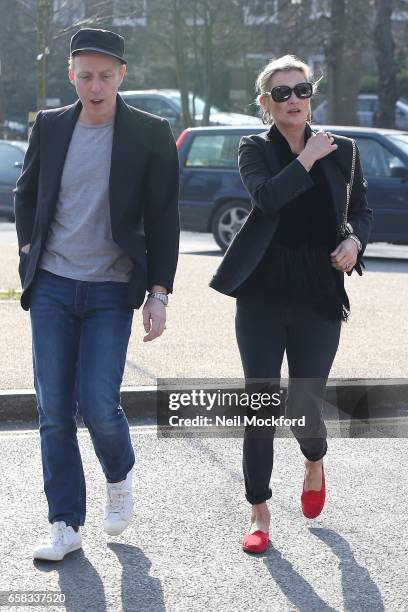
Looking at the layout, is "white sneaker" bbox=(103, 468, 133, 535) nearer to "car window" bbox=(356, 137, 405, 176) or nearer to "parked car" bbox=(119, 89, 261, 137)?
"car window" bbox=(356, 137, 405, 176)

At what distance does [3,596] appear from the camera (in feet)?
13.7

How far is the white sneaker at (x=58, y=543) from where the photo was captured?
179 inches

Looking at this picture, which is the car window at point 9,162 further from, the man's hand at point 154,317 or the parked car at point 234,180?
the man's hand at point 154,317

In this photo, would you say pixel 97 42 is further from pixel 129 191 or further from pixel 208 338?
pixel 208 338

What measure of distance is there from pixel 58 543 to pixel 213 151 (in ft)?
41.4

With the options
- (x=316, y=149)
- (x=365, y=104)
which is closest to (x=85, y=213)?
(x=316, y=149)

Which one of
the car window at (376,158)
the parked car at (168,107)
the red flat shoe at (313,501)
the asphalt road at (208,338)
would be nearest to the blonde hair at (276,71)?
the red flat shoe at (313,501)

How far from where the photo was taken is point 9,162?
22234 mm

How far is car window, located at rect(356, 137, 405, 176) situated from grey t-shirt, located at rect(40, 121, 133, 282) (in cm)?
1166

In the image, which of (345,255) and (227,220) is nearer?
(345,255)

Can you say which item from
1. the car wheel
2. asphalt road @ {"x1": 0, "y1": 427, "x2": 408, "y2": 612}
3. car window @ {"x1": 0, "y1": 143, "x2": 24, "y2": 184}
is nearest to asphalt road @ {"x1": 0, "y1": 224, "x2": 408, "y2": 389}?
asphalt road @ {"x1": 0, "y1": 427, "x2": 408, "y2": 612}

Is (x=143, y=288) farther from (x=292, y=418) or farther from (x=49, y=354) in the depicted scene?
(x=292, y=418)

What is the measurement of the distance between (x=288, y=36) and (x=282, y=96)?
1351 inches

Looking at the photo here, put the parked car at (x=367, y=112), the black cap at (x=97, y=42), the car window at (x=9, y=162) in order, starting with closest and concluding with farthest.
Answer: the black cap at (x=97, y=42), the car window at (x=9, y=162), the parked car at (x=367, y=112)
